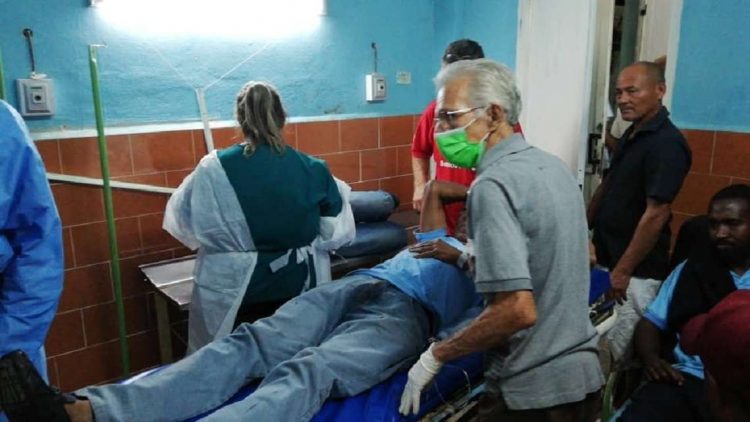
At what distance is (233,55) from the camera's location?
2711 mm

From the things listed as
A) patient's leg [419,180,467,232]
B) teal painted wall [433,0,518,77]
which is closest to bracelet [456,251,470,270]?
patient's leg [419,180,467,232]

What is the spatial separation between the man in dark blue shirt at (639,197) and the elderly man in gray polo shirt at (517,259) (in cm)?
84

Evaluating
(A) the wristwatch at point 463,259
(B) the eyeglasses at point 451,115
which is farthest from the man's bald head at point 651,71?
(B) the eyeglasses at point 451,115

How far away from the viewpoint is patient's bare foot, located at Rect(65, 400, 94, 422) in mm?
1309

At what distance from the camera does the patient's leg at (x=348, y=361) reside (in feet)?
4.67

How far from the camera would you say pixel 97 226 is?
241cm

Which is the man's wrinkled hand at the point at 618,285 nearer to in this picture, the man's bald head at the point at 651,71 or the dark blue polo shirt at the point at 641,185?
the dark blue polo shirt at the point at 641,185

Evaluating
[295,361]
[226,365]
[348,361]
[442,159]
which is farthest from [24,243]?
[442,159]

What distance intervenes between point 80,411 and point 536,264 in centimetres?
113

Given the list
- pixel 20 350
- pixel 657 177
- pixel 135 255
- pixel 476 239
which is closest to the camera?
pixel 476 239

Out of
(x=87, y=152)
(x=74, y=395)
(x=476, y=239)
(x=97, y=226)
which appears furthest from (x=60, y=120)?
(x=476, y=239)

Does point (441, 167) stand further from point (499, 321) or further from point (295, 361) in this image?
point (499, 321)

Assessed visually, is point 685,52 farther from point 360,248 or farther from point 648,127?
point 360,248

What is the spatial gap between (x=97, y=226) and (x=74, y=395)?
1.22 meters
